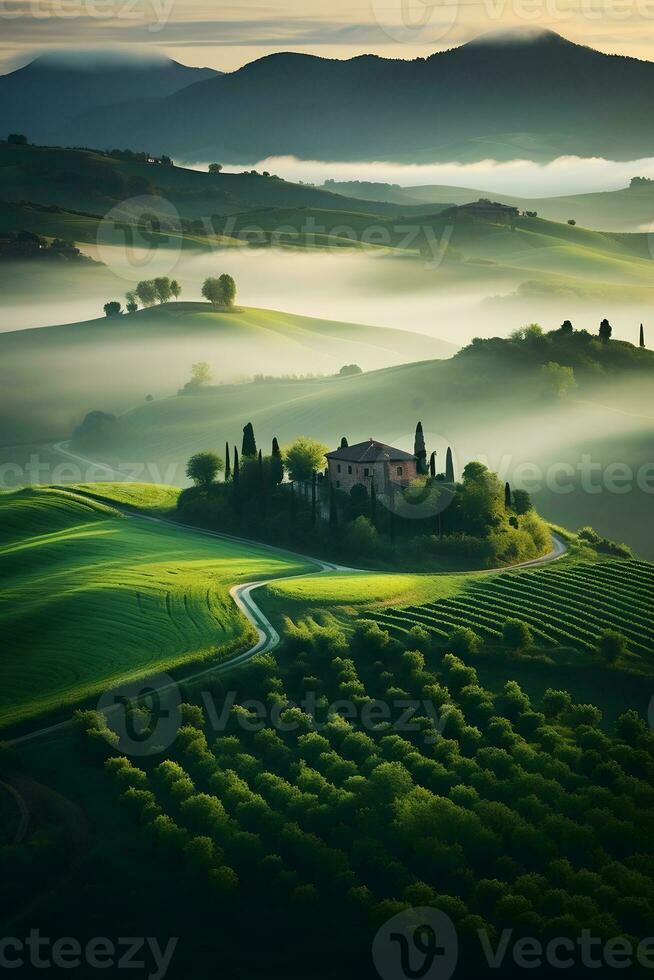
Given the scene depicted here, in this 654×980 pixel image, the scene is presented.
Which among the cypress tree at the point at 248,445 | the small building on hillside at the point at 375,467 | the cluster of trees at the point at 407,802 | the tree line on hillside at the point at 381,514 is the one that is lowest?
the cluster of trees at the point at 407,802

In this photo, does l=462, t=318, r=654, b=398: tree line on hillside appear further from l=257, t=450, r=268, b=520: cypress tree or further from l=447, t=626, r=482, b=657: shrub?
l=447, t=626, r=482, b=657: shrub

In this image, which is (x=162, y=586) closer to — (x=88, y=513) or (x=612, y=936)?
(x=88, y=513)

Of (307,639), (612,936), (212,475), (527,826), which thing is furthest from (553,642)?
(212,475)

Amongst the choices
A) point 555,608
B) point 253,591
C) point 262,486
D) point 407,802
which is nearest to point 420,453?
point 262,486

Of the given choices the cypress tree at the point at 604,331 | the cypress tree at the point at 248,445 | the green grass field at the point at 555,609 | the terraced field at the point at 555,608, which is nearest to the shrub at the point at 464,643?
the green grass field at the point at 555,609

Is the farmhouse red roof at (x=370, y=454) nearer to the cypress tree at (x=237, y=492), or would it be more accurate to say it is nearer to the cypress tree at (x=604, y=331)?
the cypress tree at (x=237, y=492)

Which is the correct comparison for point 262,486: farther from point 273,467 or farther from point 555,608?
point 555,608
